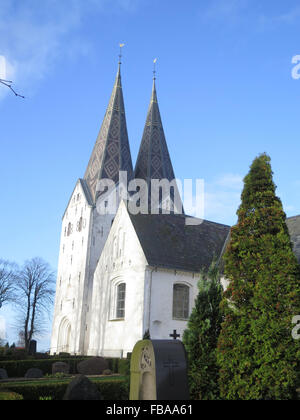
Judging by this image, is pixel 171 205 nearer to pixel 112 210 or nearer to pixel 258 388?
pixel 112 210

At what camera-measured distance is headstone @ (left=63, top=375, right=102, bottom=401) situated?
958 cm

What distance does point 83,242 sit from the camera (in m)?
37.0

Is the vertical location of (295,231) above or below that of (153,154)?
below

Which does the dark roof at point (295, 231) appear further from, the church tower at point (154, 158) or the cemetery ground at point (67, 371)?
the church tower at point (154, 158)

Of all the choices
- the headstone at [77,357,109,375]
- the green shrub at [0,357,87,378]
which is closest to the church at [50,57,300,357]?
the headstone at [77,357,109,375]

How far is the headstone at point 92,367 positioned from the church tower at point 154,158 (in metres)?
21.8

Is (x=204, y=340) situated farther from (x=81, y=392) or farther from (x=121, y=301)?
(x=121, y=301)

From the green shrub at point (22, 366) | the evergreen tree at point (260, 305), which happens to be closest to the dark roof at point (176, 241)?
the green shrub at point (22, 366)

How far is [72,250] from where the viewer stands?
3841 centimetres

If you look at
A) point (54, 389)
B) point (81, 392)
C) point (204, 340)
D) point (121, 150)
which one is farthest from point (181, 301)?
point (121, 150)

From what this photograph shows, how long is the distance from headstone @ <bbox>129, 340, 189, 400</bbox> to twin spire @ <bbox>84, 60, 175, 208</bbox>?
28557 millimetres

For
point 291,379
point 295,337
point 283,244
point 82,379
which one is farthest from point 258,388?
point 82,379

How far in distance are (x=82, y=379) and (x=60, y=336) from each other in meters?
29.3

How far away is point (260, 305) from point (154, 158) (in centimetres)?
3497
